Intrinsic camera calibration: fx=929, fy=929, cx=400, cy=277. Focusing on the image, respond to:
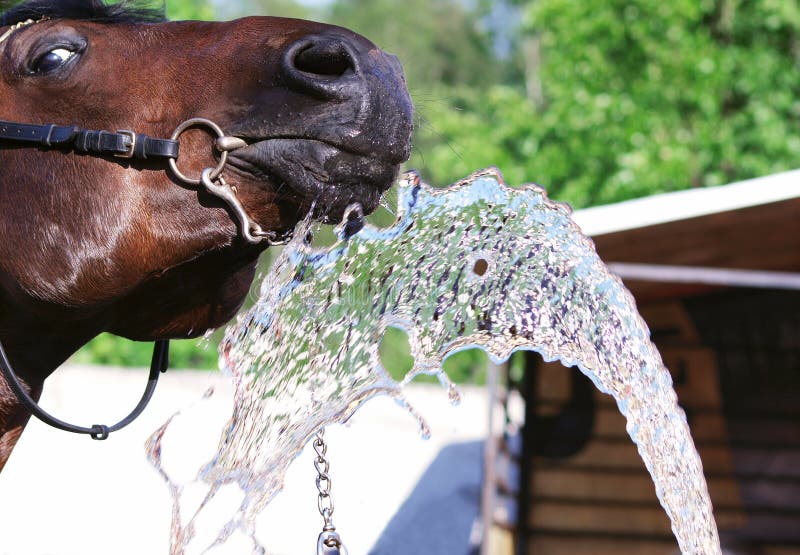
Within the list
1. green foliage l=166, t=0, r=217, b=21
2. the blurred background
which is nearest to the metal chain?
green foliage l=166, t=0, r=217, b=21

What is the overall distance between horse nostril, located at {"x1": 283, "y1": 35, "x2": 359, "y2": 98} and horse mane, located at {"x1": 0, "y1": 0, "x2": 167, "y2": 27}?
459 millimetres

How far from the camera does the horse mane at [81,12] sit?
1889 millimetres

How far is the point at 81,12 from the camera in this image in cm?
189

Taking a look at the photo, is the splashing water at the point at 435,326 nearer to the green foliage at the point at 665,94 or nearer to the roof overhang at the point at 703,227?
the roof overhang at the point at 703,227

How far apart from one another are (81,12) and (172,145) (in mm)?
436

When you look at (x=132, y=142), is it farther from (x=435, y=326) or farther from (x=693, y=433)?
(x=693, y=433)

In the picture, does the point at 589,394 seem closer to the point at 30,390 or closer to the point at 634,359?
the point at 634,359

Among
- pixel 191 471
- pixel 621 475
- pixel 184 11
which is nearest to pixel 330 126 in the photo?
pixel 191 471

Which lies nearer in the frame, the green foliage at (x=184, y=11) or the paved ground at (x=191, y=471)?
the paved ground at (x=191, y=471)

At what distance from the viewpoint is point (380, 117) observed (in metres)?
1.64

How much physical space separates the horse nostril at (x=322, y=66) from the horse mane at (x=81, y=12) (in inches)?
18.1

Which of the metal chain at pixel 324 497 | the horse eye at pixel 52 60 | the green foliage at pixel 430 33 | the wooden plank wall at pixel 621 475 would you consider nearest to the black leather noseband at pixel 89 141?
the horse eye at pixel 52 60

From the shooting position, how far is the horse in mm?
1640

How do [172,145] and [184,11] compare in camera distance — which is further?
[184,11]
